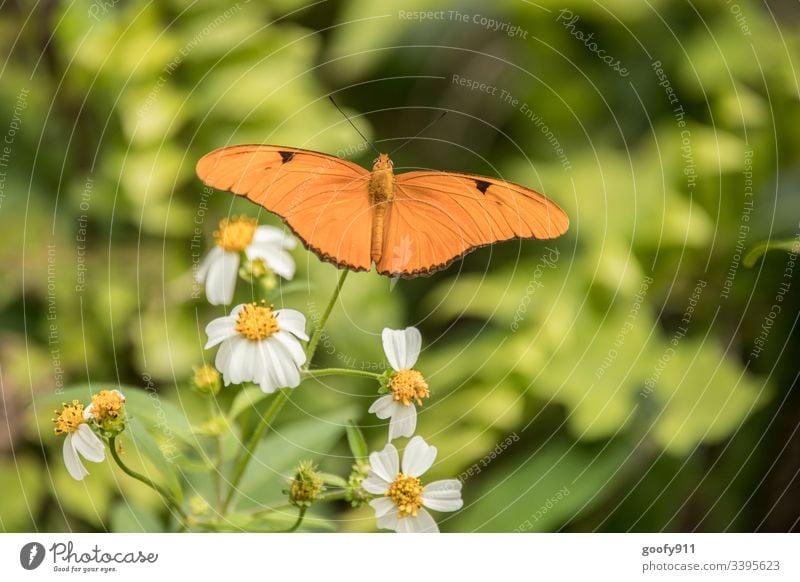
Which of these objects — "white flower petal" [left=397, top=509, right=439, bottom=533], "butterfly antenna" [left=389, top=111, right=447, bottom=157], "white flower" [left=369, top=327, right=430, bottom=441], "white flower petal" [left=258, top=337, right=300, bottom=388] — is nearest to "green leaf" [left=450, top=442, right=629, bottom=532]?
"white flower petal" [left=397, top=509, right=439, bottom=533]

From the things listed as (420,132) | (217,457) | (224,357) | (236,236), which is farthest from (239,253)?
(420,132)

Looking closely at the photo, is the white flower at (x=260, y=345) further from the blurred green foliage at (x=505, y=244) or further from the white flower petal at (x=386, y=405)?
the blurred green foliage at (x=505, y=244)

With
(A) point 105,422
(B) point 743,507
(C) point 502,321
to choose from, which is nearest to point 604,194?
(C) point 502,321

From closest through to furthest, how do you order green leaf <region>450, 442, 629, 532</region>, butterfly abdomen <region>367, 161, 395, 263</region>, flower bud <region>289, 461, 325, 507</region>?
1. flower bud <region>289, 461, 325, 507</region>
2. butterfly abdomen <region>367, 161, 395, 263</region>
3. green leaf <region>450, 442, 629, 532</region>

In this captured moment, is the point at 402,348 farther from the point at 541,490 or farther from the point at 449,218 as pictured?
the point at 541,490

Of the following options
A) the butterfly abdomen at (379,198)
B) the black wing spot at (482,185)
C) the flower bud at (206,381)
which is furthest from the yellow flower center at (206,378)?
the black wing spot at (482,185)

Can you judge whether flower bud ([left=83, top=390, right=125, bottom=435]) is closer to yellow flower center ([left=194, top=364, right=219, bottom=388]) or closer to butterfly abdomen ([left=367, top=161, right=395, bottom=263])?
yellow flower center ([left=194, top=364, right=219, bottom=388])
